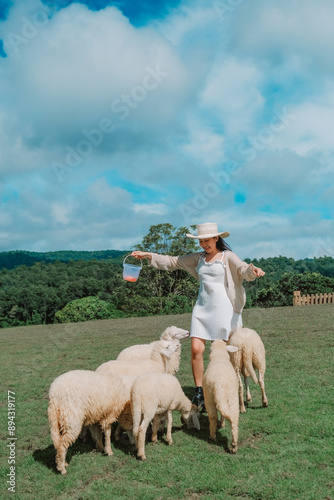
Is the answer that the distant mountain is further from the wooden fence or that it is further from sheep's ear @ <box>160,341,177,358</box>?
sheep's ear @ <box>160,341,177,358</box>

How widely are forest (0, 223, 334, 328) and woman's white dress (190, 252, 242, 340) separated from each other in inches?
826

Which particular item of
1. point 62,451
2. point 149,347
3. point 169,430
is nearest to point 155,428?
point 169,430

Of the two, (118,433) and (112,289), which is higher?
(112,289)

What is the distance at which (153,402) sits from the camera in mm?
4434

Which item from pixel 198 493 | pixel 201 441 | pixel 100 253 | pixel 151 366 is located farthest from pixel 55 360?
pixel 100 253

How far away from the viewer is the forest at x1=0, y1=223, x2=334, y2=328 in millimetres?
29359

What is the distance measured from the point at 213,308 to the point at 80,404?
2077 millimetres

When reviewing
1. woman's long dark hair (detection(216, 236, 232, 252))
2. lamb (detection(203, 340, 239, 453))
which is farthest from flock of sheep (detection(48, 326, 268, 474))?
woman's long dark hair (detection(216, 236, 232, 252))

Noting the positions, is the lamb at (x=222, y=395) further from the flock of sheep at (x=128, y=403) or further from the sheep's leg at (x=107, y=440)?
the sheep's leg at (x=107, y=440)

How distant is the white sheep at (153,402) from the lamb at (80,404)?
252 millimetres

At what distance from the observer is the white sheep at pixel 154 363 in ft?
17.2

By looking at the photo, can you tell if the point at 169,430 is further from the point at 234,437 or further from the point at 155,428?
the point at 234,437

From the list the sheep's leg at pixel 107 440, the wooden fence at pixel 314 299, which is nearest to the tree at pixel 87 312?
the wooden fence at pixel 314 299

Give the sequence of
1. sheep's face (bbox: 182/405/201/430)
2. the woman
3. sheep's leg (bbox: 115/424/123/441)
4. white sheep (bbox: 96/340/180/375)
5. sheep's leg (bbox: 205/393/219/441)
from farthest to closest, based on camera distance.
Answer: the woman, white sheep (bbox: 96/340/180/375), sheep's face (bbox: 182/405/201/430), sheep's leg (bbox: 115/424/123/441), sheep's leg (bbox: 205/393/219/441)
